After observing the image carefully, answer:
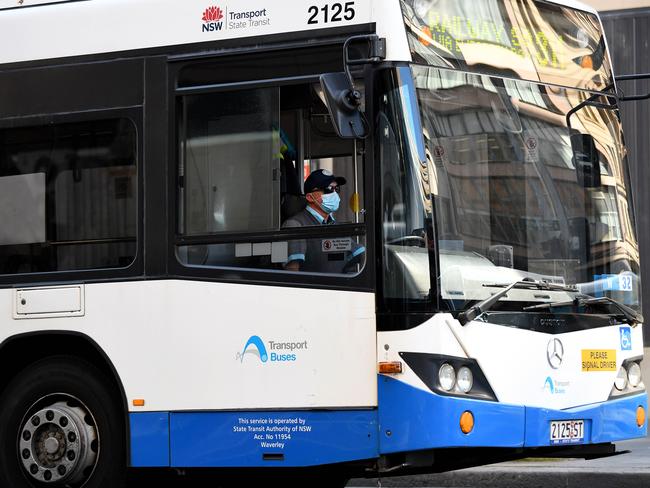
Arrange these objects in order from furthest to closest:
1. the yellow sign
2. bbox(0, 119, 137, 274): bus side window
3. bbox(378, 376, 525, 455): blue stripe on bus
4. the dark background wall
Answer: the dark background wall < bbox(0, 119, 137, 274): bus side window < the yellow sign < bbox(378, 376, 525, 455): blue stripe on bus

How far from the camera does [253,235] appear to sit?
8.26 meters

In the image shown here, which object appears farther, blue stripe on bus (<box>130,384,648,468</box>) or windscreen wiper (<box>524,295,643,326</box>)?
windscreen wiper (<box>524,295,643,326</box>)

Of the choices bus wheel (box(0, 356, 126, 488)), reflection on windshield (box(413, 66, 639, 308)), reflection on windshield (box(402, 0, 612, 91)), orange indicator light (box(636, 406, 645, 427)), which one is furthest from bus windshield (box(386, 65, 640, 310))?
bus wheel (box(0, 356, 126, 488))

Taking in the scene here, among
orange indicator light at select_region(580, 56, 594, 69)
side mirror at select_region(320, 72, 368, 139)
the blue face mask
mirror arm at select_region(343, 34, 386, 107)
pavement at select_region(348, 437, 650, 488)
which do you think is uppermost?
orange indicator light at select_region(580, 56, 594, 69)

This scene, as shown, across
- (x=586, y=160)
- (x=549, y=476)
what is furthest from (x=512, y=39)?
(x=549, y=476)

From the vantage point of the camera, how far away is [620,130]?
9.16 m

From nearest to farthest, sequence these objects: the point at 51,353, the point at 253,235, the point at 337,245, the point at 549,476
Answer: the point at 337,245, the point at 253,235, the point at 51,353, the point at 549,476

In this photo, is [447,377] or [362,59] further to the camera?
[362,59]

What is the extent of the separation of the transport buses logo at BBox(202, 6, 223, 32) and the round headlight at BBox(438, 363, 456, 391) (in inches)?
99.8

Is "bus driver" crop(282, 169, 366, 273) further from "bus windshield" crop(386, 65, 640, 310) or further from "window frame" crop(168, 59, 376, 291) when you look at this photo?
"bus windshield" crop(386, 65, 640, 310)

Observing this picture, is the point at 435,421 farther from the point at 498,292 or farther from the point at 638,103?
the point at 638,103

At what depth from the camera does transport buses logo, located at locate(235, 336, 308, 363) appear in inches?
318

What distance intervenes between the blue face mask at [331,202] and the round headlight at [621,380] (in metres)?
2.06

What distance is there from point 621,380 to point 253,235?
2452 millimetres
